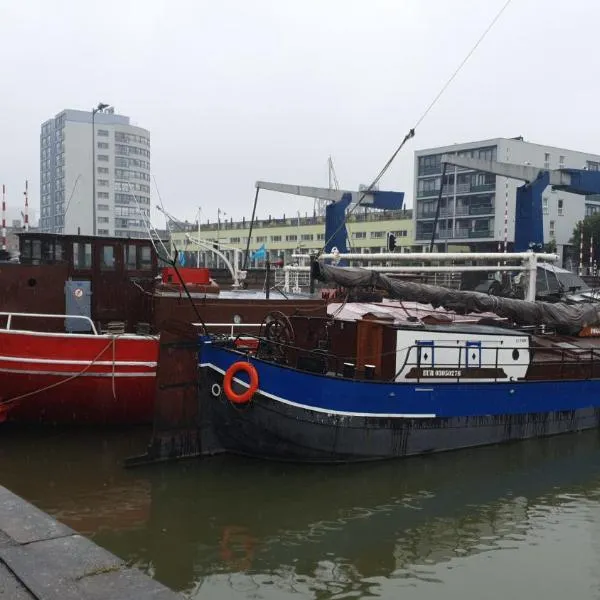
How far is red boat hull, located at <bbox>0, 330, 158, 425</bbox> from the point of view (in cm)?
1153

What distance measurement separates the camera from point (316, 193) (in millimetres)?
31938

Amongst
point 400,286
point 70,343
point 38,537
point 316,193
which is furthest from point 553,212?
point 38,537

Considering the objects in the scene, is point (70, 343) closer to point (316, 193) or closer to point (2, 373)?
point (2, 373)

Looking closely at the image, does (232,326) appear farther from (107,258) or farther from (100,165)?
(100,165)

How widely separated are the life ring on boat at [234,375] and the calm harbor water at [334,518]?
1219 mm

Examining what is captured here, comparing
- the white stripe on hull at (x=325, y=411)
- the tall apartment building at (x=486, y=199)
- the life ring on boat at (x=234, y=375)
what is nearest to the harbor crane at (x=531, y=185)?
the white stripe on hull at (x=325, y=411)

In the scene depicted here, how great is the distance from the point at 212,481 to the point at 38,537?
482 cm

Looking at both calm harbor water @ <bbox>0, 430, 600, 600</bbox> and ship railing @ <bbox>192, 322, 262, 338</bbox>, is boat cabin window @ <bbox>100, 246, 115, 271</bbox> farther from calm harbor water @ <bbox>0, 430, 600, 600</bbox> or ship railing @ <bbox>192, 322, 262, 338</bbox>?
calm harbor water @ <bbox>0, 430, 600, 600</bbox>

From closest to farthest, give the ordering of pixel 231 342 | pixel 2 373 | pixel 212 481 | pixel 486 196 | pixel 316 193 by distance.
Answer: pixel 212 481 < pixel 231 342 < pixel 2 373 < pixel 316 193 < pixel 486 196

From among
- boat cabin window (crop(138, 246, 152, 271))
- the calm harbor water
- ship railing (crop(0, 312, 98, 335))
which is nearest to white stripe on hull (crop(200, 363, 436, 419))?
the calm harbor water

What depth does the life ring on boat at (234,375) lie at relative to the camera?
9789 mm

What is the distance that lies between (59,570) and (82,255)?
9596 mm

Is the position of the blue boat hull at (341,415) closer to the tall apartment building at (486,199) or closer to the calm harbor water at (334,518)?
the calm harbor water at (334,518)

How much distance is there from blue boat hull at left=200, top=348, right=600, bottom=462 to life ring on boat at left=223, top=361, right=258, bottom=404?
119mm
